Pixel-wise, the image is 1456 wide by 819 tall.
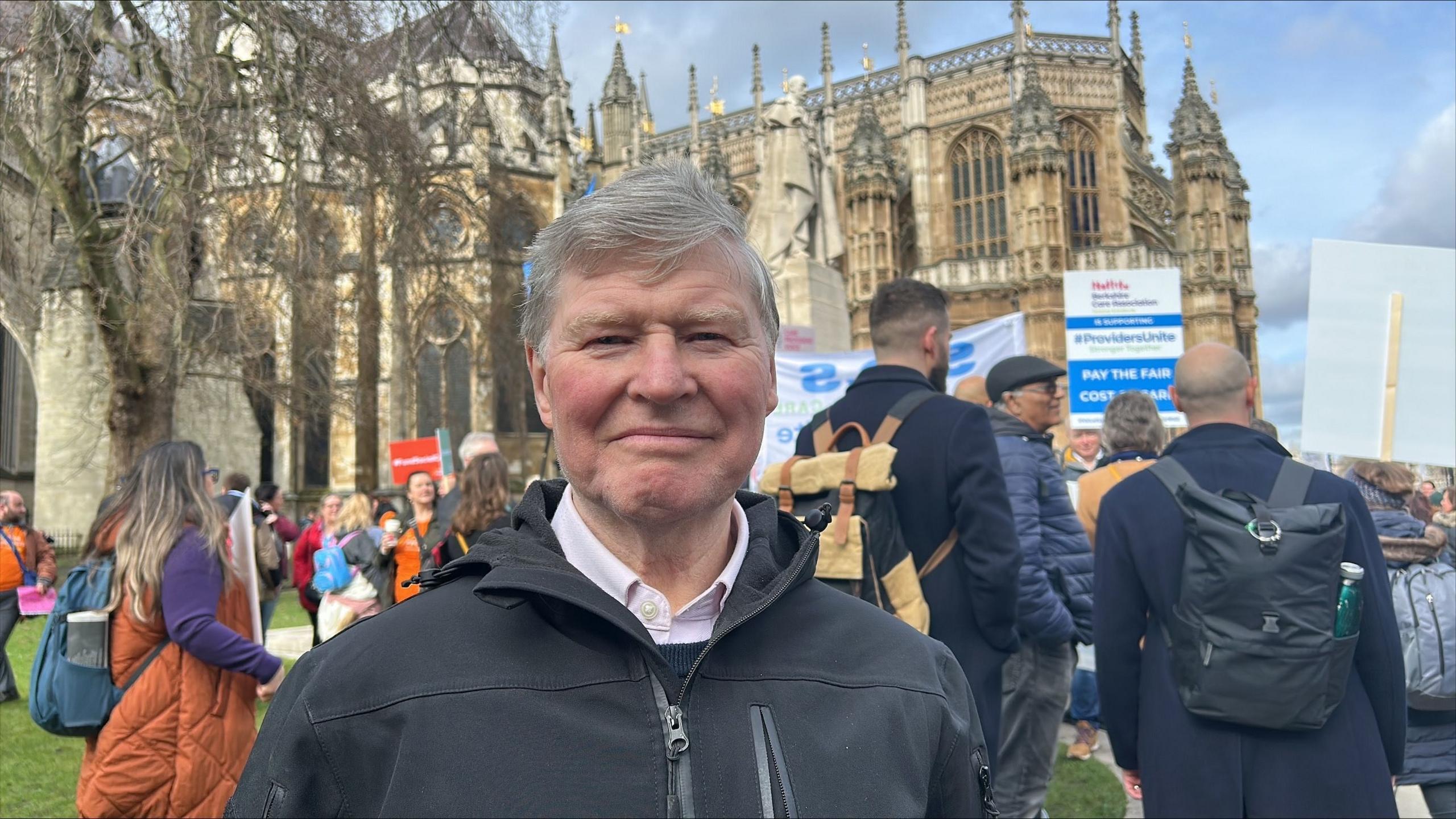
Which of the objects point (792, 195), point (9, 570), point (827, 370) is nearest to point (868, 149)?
point (792, 195)

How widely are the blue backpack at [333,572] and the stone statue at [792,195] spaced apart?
5.57 meters

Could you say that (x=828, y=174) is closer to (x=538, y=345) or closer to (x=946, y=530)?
(x=946, y=530)

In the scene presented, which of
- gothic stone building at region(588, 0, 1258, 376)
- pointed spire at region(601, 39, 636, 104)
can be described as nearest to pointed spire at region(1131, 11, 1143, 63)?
gothic stone building at region(588, 0, 1258, 376)

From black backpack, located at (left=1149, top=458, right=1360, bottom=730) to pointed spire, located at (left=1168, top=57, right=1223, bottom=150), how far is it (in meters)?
35.2

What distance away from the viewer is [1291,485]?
282 centimetres

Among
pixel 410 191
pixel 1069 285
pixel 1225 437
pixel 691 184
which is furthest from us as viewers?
pixel 410 191

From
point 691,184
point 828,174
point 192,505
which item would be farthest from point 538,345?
point 828,174

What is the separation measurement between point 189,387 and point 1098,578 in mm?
19762

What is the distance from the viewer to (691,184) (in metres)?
1.34

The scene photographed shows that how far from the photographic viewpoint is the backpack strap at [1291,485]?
9.13 ft

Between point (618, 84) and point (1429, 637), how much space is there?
1714 inches

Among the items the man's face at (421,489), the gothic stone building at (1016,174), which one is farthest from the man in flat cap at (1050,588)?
the gothic stone building at (1016,174)

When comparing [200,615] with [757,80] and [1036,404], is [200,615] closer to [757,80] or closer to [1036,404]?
[1036,404]

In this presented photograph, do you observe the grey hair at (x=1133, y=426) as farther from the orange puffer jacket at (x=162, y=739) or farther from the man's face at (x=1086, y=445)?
the orange puffer jacket at (x=162, y=739)
